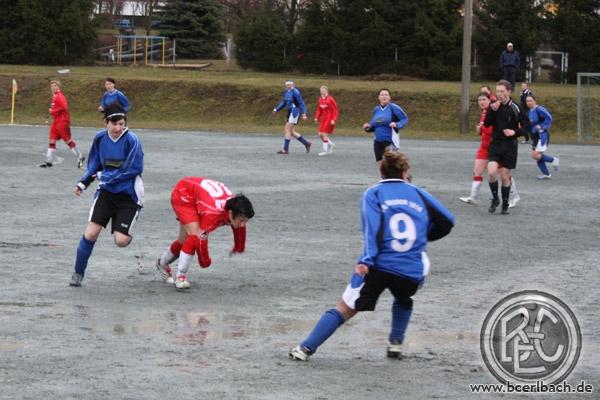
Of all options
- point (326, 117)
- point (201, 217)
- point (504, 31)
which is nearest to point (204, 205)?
point (201, 217)

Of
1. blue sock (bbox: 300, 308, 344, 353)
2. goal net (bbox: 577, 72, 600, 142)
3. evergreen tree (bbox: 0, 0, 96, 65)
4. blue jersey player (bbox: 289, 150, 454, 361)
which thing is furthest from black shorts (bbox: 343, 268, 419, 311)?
evergreen tree (bbox: 0, 0, 96, 65)

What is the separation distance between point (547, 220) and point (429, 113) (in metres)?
27.3

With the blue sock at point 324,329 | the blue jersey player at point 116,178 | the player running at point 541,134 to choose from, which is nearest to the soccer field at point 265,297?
the blue sock at point 324,329

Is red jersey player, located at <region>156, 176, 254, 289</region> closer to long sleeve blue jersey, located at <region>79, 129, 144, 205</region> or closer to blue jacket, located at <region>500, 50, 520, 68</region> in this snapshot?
long sleeve blue jersey, located at <region>79, 129, 144, 205</region>

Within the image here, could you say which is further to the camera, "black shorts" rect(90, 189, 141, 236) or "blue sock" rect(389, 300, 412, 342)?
"black shorts" rect(90, 189, 141, 236)

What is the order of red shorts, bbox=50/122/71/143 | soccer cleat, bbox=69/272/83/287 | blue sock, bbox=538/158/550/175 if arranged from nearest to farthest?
soccer cleat, bbox=69/272/83/287, blue sock, bbox=538/158/550/175, red shorts, bbox=50/122/71/143

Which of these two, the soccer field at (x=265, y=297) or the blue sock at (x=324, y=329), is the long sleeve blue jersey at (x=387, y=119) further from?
the blue sock at (x=324, y=329)

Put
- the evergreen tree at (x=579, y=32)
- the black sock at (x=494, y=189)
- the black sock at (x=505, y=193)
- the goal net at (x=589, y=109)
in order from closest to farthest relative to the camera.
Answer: the black sock at (x=505, y=193)
the black sock at (x=494, y=189)
the goal net at (x=589, y=109)
the evergreen tree at (x=579, y=32)

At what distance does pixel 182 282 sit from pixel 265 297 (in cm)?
84

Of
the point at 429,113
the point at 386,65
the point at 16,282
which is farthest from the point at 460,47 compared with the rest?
the point at 16,282

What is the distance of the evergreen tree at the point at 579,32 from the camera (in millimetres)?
51938

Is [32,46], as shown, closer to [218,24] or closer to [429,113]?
[218,24]

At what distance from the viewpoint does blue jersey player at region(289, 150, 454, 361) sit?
7.75 meters

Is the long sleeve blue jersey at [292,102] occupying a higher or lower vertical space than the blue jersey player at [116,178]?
higher
